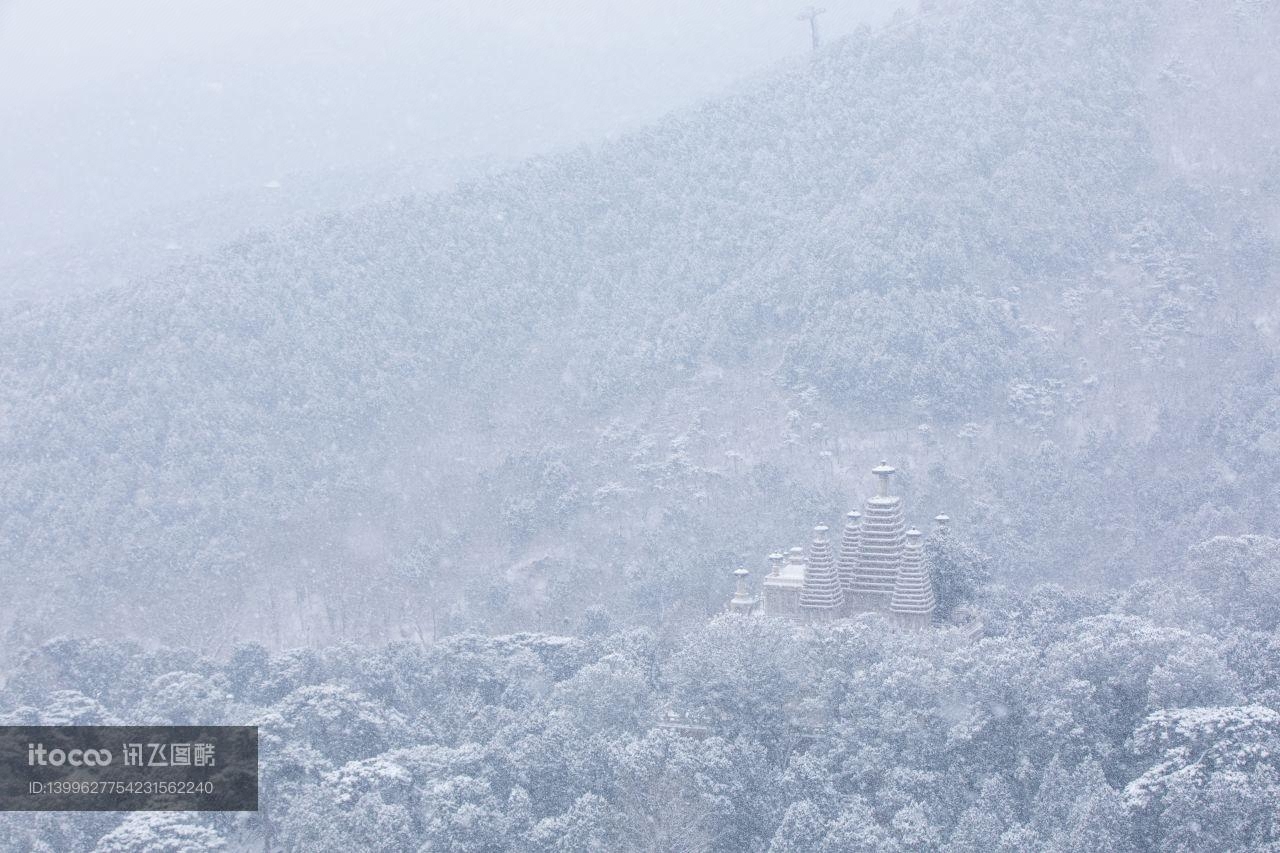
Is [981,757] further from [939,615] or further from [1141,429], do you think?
[1141,429]

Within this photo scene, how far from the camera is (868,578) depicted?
3353 centimetres

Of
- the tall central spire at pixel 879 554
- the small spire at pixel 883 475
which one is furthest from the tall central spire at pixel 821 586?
the small spire at pixel 883 475

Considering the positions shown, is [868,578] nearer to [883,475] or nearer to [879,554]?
[879,554]

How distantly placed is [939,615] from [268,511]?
25.6m

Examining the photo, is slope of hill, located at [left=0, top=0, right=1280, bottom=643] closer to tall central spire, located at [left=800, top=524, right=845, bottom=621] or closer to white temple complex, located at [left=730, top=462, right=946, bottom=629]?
white temple complex, located at [left=730, top=462, right=946, bottom=629]

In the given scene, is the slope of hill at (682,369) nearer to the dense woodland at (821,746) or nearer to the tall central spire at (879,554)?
A: the tall central spire at (879,554)

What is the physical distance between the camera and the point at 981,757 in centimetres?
2680

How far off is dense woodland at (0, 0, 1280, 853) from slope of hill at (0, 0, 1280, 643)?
181 mm

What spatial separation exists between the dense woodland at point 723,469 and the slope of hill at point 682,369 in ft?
0.59

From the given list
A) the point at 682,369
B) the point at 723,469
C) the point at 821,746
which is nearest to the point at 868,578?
the point at 821,746

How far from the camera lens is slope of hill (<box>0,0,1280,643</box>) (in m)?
46.7

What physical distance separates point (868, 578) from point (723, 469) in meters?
17.5

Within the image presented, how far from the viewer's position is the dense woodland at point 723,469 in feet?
88.0

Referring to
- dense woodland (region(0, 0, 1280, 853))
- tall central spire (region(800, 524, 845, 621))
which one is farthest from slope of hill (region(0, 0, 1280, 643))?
tall central spire (region(800, 524, 845, 621))
